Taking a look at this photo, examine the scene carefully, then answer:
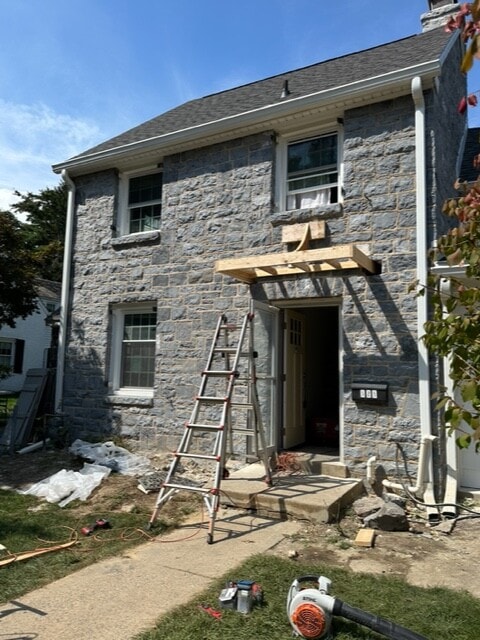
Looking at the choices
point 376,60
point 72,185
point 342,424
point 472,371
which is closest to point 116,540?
point 342,424

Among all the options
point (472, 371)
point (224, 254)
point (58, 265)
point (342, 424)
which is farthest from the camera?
point (58, 265)

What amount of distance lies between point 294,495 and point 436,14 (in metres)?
9.98

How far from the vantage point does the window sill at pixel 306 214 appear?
24.4ft

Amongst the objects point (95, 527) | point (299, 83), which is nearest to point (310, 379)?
point (95, 527)

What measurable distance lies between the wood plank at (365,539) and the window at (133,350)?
4.95 metres

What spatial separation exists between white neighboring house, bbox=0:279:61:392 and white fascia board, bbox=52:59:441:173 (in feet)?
51.9

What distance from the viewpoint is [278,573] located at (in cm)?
425

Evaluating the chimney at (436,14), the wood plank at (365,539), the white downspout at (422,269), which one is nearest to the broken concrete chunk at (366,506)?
the wood plank at (365,539)

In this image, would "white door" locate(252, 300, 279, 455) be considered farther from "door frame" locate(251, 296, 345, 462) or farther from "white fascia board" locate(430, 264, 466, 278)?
"white fascia board" locate(430, 264, 466, 278)

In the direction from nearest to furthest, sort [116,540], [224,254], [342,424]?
[116,540], [342,424], [224,254]

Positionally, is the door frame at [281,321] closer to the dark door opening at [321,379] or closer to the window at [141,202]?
the dark door opening at [321,379]

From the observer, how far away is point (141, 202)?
32.3ft

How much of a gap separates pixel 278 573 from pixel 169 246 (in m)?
6.11

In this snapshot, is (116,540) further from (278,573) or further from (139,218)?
(139,218)
